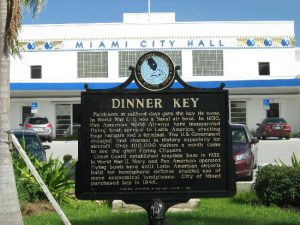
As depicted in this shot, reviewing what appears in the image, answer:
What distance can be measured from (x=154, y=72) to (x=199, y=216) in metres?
3.52

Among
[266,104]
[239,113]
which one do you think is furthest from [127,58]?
[266,104]

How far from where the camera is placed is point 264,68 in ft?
141

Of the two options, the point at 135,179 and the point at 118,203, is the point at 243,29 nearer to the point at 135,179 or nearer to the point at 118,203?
the point at 118,203

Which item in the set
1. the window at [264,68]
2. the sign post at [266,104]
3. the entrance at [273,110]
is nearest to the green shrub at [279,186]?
the sign post at [266,104]

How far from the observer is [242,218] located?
8.71 meters

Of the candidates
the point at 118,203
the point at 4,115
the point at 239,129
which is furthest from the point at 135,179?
the point at 239,129

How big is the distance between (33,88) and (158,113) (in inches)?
1429

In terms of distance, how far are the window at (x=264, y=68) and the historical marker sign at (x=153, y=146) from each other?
124ft

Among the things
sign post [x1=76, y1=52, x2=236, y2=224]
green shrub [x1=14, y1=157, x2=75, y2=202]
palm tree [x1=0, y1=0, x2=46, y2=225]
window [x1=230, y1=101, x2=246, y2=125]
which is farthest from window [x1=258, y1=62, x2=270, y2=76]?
sign post [x1=76, y1=52, x2=236, y2=224]

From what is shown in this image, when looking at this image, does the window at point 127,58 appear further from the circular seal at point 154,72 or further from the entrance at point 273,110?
the circular seal at point 154,72

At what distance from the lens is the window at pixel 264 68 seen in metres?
42.9

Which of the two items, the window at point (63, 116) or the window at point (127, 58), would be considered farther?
the window at point (127, 58)

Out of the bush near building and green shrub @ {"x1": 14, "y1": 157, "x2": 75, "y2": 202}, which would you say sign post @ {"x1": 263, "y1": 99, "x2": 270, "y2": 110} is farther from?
green shrub @ {"x1": 14, "y1": 157, "x2": 75, "y2": 202}

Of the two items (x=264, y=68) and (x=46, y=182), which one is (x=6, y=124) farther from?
(x=264, y=68)
